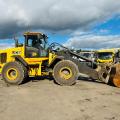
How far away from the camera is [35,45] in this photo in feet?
54.9

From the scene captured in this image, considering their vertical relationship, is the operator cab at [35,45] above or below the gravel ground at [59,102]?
above

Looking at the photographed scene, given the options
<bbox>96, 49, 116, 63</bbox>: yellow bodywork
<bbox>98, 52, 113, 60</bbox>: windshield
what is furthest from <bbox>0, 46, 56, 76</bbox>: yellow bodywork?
<bbox>98, 52, 113, 60</bbox>: windshield

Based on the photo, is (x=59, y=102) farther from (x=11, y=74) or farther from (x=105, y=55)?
(x=105, y=55)

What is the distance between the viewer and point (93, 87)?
14992 mm

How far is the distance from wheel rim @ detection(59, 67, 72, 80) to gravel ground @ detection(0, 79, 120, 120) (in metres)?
0.57

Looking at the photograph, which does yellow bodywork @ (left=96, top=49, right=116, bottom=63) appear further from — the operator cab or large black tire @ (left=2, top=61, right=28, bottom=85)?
large black tire @ (left=2, top=61, right=28, bottom=85)

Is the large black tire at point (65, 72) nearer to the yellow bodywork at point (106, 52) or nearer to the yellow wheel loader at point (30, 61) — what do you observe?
the yellow wheel loader at point (30, 61)

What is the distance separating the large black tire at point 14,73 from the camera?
16.1 metres

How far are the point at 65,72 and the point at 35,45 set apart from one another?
2.29 m

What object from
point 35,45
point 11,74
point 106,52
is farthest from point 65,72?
point 106,52

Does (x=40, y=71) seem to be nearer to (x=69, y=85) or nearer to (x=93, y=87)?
(x=69, y=85)

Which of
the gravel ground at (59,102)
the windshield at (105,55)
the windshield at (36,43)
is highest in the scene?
the windshield at (36,43)

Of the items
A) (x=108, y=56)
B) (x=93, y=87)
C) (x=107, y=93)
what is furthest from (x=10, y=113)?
(x=108, y=56)

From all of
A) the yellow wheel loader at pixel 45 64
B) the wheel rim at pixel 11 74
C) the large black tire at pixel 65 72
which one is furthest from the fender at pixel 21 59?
the large black tire at pixel 65 72
